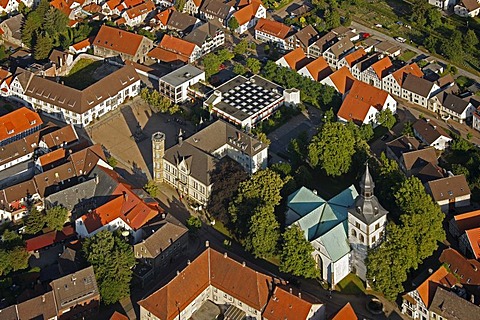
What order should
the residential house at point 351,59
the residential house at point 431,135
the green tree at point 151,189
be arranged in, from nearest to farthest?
the green tree at point 151,189, the residential house at point 431,135, the residential house at point 351,59

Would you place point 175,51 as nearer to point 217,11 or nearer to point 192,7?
point 217,11

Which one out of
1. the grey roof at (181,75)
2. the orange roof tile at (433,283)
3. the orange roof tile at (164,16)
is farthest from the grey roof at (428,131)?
the orange roof tile at (164,16)

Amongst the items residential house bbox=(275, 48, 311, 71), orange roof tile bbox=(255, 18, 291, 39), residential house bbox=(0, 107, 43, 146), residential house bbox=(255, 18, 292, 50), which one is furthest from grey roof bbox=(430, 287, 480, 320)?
orange roof tile bbox=(255, 18, 291, 39)

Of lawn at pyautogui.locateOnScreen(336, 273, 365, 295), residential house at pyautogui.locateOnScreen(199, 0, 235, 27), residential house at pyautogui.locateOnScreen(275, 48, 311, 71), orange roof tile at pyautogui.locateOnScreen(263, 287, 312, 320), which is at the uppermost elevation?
orange roof tile at pyautogui.locateOnScreen(263, 287, 312, 320)

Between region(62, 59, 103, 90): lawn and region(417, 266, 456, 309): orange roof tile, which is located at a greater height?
region(417, 266, 456, 309): orange roof tile

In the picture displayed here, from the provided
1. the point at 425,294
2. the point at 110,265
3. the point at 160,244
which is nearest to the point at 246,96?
the point at 160,244

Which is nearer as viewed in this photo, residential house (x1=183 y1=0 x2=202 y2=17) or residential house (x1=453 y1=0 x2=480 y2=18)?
residential house (x1=183 y1=0 x2=202 y2=17)

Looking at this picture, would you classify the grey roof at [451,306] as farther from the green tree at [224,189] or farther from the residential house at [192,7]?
the residential house at [192,7]

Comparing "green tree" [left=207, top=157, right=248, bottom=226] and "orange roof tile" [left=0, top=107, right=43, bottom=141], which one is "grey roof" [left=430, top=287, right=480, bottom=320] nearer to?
"green tree" [left=207, top=157, right=248, bottom=226]
